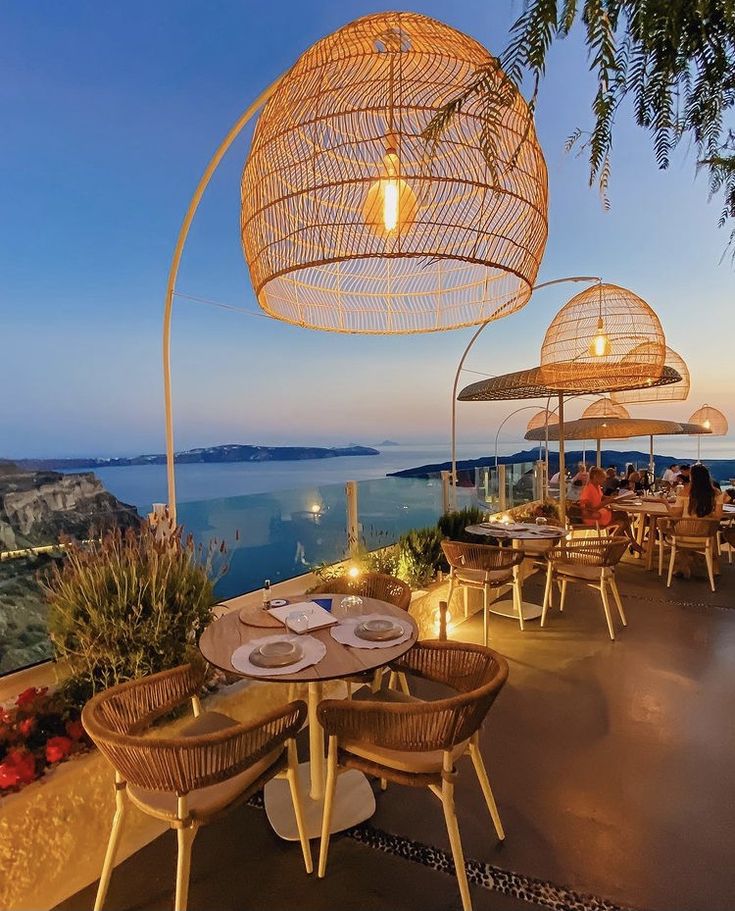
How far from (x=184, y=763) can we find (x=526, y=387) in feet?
18.6

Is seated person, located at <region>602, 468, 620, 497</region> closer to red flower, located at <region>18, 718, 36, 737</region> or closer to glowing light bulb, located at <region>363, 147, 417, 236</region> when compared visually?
glowing light bulb, located at <region>363, 147, 417, 236</region>

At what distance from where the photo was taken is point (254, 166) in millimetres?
1832

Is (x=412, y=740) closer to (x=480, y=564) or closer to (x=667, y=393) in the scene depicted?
(x=480, y=564)

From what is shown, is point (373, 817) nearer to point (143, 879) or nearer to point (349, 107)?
point (143, 879)

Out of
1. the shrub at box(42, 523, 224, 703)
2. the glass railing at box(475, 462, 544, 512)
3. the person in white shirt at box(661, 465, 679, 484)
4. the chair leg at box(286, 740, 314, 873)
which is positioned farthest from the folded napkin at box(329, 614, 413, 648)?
the person in white shirt at box(661, 465, 679, 484)

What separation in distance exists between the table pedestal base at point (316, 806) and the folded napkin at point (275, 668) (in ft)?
2.31

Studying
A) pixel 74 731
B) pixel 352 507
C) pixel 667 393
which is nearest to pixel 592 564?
pixel 352 507

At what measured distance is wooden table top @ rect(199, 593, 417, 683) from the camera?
202cm

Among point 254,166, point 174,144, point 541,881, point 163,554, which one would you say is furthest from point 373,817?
point 174,144

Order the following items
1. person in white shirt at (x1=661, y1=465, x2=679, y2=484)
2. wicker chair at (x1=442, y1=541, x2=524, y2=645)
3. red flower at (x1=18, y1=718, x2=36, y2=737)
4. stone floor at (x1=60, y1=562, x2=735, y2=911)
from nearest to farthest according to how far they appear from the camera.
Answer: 1. stone floor at (x1=60, y1=562, x2=735, y2=911)
2. red flower at (x1=18, y1=718, x2=36, y2=737)
3. wicker chair at (x1=442, y1=541, x2=524, y2=645)
4. person in white shirt at (x1=661, y1=465, x2=679, y2=484)

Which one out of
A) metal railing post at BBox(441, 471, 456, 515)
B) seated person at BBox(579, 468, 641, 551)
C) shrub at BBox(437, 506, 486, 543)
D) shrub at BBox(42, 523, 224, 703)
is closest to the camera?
shrub at BBox(42, 523, 224, 703)

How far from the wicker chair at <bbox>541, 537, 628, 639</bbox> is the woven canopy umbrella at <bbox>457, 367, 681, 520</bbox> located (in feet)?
5.64

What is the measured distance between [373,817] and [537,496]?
773 cm

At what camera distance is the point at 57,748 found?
82.6 inches
